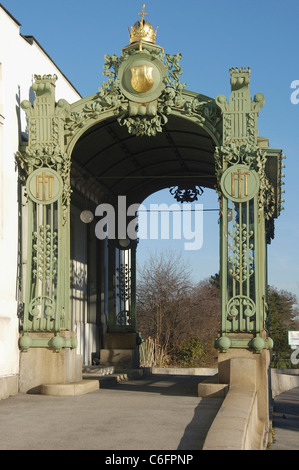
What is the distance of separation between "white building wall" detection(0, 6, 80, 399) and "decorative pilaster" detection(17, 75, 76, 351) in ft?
0.90

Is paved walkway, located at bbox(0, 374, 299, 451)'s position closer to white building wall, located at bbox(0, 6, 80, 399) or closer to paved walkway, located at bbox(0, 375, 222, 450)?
paved walkway, located at bbox(0, 375, 222, 450)

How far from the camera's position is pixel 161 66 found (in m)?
14.4

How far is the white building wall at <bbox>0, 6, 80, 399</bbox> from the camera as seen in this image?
1355 cm

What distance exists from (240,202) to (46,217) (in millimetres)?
3935

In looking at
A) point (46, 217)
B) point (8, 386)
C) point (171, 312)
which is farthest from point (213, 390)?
point (171, 312)

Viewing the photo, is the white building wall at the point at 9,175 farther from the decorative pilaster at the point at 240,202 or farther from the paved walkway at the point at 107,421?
the decorative pilaster at the point at 240,202

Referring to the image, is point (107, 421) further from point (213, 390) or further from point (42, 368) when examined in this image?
point (42, 368)

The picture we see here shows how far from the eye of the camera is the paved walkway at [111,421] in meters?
8.59

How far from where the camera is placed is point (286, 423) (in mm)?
17875

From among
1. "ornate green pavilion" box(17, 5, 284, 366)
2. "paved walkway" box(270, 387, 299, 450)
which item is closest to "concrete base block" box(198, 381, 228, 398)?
"ornate green pavilion" box(17, 5, 284, 366)

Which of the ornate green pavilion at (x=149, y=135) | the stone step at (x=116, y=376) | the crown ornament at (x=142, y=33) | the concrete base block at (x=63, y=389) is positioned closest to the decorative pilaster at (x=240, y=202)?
the ornate green pavilion at (x=149, y=135)

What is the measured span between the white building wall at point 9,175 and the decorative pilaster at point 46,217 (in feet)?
0.90
